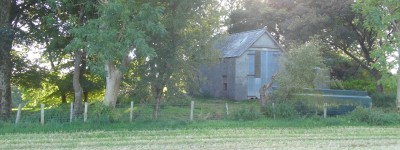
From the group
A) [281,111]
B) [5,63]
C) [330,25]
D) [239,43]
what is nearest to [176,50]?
[281,111]

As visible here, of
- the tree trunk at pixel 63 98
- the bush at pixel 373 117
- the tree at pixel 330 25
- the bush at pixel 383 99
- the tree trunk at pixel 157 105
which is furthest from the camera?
the tree at pixel 330 25

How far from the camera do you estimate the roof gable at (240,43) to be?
36.3 meters

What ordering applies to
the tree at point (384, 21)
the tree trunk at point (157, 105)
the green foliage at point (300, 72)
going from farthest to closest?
the tree at point (384, 21), the green foliage at point (300, 72), the tree trunk at point (157, 105)

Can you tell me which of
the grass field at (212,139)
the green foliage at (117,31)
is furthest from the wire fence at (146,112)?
the grass field at (212,139)

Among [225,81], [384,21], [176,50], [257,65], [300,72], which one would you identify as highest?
[384,21]

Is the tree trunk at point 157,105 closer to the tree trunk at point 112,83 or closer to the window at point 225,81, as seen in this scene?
the tree trunk at point 112,83

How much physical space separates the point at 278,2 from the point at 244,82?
10894 millimetres

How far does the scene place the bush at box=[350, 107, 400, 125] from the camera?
22.1 m

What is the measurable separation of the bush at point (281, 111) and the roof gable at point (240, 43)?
13.7 metres

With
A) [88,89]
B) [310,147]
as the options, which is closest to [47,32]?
[88,89]

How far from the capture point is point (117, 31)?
19297mm

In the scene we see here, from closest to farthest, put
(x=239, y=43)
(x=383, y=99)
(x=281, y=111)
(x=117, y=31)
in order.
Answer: (x=117, y=31) < (x=281, y=111) < (x=383, y=99) < (x=239, y=43)

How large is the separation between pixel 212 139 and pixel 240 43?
73.2 feet

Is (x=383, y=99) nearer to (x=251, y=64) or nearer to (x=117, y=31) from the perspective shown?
(x=251, y=64)
